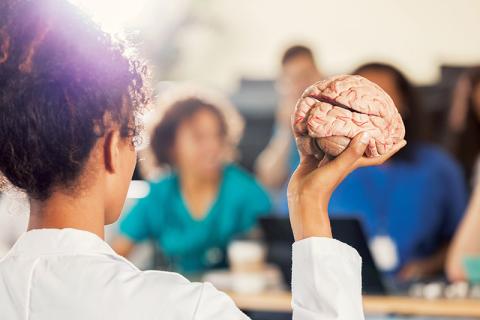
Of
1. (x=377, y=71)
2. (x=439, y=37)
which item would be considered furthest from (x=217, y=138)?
(x=439, y=37)

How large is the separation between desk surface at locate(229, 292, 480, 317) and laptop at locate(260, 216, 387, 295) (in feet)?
0.18

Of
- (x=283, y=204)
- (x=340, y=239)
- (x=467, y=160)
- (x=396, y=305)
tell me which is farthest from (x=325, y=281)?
(x=467, y=160)

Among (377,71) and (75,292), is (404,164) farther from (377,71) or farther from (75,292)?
(75,292)

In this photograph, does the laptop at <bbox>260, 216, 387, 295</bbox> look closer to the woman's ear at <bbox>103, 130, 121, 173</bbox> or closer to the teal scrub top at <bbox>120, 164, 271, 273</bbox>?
the teal scrub top at <bbox>120, 164, 271, 273</bbox>

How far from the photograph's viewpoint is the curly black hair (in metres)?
1.00

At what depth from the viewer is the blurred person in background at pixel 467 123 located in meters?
3.43

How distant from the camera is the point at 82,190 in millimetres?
1045

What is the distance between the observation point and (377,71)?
132 inches

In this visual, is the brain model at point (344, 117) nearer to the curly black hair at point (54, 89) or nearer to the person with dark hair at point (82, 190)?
the person with dark hair at point (82, 190)

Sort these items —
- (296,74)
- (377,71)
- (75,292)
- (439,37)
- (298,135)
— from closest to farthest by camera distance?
(75,292), (298,135), (377,71), (296,74), (439,37)

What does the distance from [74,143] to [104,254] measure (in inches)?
5.1

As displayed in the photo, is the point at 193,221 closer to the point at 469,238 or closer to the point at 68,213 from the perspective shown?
the point at 469,238

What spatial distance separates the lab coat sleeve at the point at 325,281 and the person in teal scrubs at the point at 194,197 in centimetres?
238

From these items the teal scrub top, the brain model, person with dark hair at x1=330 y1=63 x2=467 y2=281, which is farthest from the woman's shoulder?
the brain model
